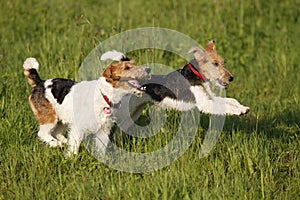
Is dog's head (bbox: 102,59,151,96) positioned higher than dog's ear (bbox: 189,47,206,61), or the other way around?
dog's ear (bbox: 189,47,206,61)

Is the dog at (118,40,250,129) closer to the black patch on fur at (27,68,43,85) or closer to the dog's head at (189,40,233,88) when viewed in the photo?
the dog's head at (189,40,233,88)

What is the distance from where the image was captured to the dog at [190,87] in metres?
7.13

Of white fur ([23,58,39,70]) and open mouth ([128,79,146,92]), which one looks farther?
white fur ([23,58,39,70])

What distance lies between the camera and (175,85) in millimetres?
7395

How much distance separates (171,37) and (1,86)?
3.93 metres

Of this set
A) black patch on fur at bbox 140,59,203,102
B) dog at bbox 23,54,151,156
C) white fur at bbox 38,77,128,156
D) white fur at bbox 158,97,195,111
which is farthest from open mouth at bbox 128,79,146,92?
white fur at bbox 158,97,195,111

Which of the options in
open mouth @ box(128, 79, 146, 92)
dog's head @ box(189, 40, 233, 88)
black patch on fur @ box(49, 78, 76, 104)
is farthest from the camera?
dog's head @ box(189, 40, 233, 88)

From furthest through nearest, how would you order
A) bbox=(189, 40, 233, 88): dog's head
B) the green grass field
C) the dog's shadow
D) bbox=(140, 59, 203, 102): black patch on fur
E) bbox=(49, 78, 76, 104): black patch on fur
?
bbox=(140, 59, 203, 102): black patch on fur, bbox=(189, 40, 233, 88): dog's head, the dog's shadow, bbox=(49, 78, 76, 104): black patch on fur, the green grass field

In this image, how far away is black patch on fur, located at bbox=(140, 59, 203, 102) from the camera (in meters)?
7.31

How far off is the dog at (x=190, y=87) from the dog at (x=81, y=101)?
477 millimetres

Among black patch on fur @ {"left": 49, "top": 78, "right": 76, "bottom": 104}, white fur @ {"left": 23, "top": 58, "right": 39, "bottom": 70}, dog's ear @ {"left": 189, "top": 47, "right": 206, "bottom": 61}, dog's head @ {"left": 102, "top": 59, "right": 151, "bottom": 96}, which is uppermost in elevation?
dog's ear @ {"left": 189, "top": 47, "right": 206, "bottom": 61}

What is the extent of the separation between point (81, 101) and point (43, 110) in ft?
1.87

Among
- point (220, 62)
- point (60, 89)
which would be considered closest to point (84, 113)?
point (60, 89)

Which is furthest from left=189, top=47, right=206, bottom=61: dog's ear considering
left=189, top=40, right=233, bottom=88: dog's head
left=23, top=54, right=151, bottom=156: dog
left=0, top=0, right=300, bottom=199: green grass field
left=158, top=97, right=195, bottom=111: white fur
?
left=23, top=54, right=151, bottom=156: dog
